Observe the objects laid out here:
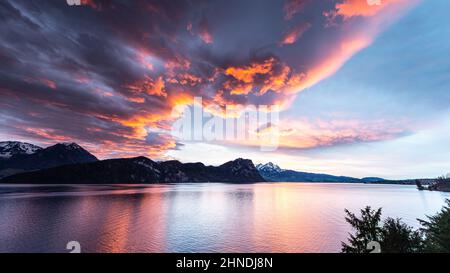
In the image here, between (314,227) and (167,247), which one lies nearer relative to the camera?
(167,247)

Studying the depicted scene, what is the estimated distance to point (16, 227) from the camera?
5106cm

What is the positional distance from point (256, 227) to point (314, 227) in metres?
14.8

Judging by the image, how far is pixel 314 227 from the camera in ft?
190
